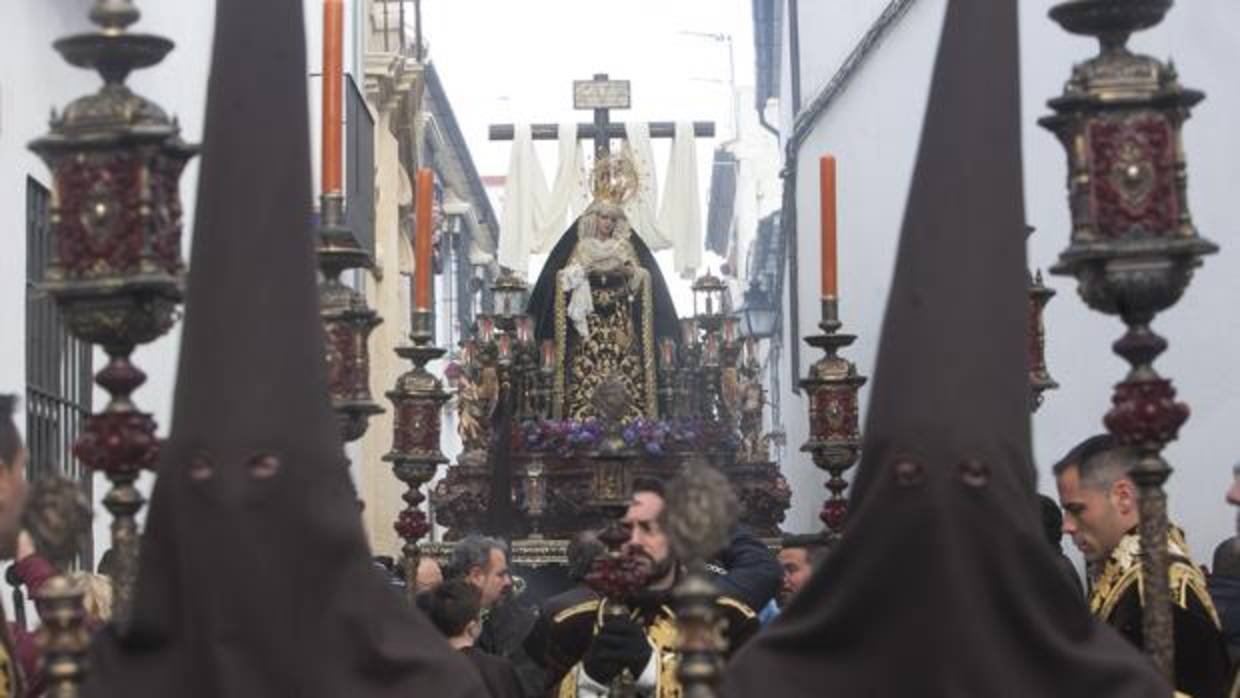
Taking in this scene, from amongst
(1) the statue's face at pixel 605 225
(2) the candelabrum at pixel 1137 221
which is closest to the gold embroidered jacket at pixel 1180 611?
(2) the candelabrum at pixel 1137 221

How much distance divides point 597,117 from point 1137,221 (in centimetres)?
2189

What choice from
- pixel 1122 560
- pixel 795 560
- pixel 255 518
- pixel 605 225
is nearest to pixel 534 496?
pixel 605 225

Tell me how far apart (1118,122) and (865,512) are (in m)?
Result: 1.31

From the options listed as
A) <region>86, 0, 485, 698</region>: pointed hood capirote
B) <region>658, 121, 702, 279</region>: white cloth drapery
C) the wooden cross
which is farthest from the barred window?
<region>658, 121, 702, 279</region>: white cloth drapery

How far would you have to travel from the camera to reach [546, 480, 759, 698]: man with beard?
7.35 metres

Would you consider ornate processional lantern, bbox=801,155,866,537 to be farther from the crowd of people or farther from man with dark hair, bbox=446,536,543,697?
man with dark hair, bbox=446,536,543,697

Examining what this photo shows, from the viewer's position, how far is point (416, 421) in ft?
29.5

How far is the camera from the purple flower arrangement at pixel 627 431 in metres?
19.0

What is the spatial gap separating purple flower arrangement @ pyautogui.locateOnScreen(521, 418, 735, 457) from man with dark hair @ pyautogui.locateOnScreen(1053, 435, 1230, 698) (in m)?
11.3

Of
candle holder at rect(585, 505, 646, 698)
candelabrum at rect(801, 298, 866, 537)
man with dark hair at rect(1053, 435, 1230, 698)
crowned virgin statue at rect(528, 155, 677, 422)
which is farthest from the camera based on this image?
crowned virgin statue at rect(528, 155, 677, 422)

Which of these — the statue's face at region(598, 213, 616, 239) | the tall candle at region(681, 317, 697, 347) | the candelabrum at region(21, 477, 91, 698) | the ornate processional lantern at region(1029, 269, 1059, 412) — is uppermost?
the statue's face at region(598, 213, 616, 239)

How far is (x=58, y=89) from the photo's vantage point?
1124cm

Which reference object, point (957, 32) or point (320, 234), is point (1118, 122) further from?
point (320, 234)

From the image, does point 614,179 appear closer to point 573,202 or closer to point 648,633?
point 573,202
